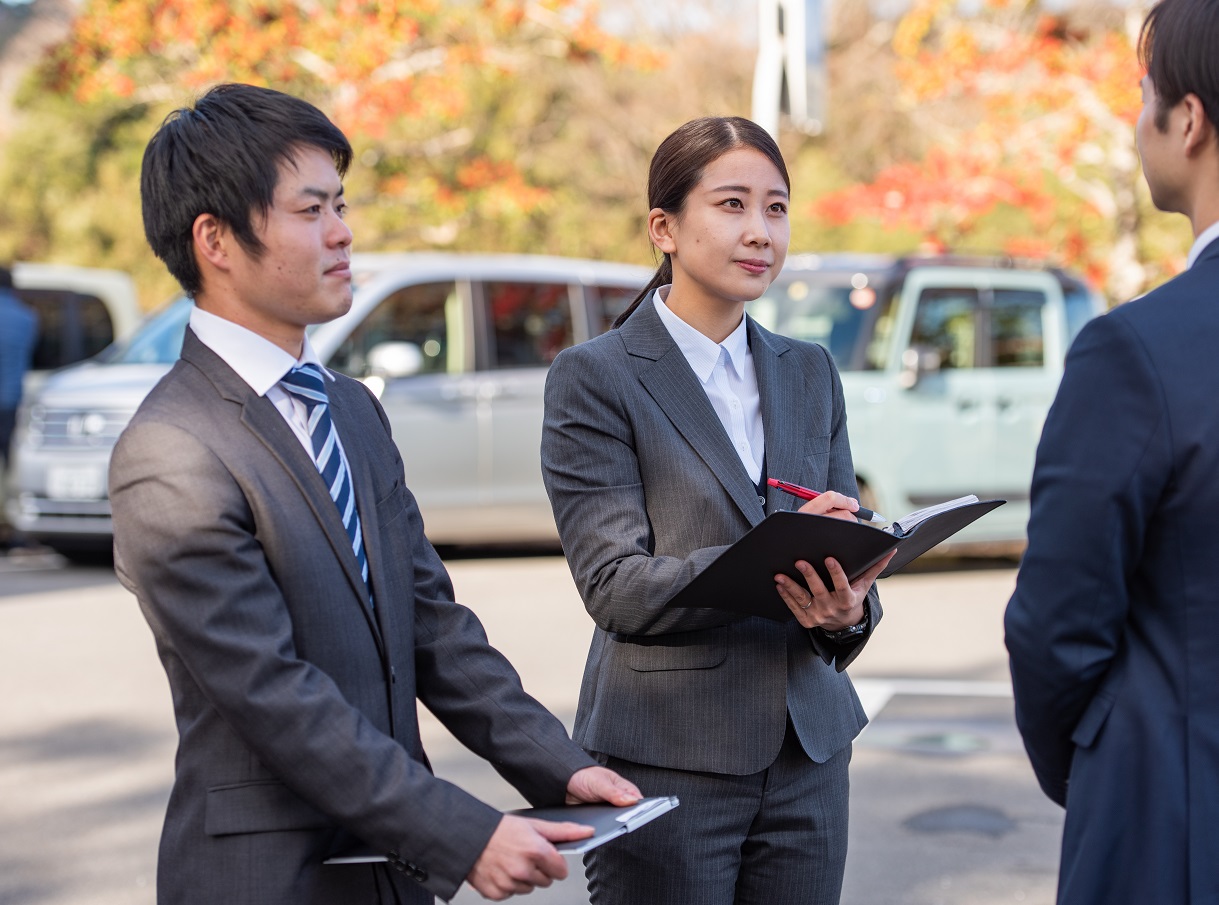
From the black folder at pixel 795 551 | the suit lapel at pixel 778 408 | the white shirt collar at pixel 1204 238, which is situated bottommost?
the black folder at pixel 795 551

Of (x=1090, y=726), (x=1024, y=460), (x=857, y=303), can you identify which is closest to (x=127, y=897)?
(x=1090, y=726)

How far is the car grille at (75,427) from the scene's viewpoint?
944 centimetres

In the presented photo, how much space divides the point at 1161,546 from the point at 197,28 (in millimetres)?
13754

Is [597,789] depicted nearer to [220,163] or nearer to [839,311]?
[220,163]

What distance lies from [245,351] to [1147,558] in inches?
48.7

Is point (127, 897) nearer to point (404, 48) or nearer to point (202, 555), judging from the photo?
point (202, 555)

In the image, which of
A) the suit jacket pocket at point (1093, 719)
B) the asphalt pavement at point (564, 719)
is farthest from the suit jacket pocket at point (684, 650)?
the asphalt pavement at point (564, 719)

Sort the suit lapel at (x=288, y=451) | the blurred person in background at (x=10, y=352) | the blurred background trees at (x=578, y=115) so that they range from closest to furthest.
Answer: the suit lapel at (x=288, y=451) < the blurred person in background at (x=10, y=352) < the blurred background trees at (x=578, y=115)

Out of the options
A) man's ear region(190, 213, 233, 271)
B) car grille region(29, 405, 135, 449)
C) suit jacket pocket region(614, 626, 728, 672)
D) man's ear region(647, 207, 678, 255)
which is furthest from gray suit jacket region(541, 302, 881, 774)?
car grille region(29, 405, 135, 449)

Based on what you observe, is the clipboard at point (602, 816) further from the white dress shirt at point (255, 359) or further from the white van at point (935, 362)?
the white van at point (935, 362)

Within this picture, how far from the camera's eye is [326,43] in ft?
48.0

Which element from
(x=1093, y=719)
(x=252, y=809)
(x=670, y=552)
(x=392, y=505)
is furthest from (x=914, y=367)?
(x=252, y=809)

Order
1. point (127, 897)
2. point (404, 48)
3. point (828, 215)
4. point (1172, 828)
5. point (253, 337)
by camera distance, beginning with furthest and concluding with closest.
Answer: point (828, 215), point (404, 48), point (127, 897), point (253, 337), point (1172, 828)

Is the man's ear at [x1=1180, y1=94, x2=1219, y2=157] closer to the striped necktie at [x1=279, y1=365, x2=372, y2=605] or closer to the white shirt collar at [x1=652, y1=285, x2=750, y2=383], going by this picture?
the white shirt collar at [x1=652, y1=285, x2=750, y2=383]
